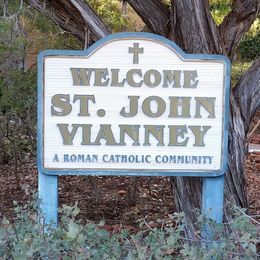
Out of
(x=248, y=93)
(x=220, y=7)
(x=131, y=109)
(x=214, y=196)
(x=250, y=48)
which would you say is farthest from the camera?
(x=250, y=48)

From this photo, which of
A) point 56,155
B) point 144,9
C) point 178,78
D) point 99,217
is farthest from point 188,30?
point 99,217

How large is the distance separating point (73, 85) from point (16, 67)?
3.72 metres

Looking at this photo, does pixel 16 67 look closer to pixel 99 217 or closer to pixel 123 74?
pixel 99 217

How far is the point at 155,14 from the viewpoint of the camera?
Result: 563cm

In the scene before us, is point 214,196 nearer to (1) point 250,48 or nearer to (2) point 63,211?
(2) point 63,211

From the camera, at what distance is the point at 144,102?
4492 millimetres

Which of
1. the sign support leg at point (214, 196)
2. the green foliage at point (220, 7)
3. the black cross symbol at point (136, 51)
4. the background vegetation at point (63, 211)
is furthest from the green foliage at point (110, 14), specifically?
the sign support leg at point (214, 196)

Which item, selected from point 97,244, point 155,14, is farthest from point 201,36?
point 97,244

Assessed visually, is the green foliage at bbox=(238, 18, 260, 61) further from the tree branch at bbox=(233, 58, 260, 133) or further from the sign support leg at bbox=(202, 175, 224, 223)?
the sign support leg at bbox=(202, 175, 224, 223)

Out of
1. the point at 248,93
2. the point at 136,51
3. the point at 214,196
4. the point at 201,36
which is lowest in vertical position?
the point at 214,196

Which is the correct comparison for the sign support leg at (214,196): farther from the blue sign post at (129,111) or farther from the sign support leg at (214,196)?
the blue sign post at (129,111)

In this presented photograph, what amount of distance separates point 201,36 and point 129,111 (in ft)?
4.12

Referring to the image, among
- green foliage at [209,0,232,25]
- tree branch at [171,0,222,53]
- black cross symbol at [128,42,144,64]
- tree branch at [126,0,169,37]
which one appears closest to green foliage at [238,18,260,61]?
green foliage at [209,0,232,25]

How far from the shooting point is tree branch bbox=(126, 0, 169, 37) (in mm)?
5615
